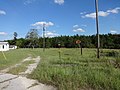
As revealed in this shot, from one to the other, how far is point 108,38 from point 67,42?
2247cm

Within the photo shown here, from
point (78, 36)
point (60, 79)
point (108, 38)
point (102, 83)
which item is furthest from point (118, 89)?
point (78, 36)

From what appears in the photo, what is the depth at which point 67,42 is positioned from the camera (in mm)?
133625

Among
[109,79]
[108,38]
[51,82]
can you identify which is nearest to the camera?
[109,79]

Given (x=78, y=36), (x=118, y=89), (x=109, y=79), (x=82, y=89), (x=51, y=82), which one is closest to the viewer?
(x=118, y=89)

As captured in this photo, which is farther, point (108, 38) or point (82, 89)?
point (108, 38)

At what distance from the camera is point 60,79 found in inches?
417

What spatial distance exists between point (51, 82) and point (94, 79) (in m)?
1.86

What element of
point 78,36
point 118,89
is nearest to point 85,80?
point 118,89

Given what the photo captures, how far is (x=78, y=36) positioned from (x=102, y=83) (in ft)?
444

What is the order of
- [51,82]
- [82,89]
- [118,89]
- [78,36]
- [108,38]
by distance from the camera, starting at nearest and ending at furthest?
[118,89], [82,89], [51,82], [108,38], [78,36]

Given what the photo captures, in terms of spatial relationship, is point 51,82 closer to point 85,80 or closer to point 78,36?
point 85,80

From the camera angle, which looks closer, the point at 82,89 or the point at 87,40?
the point at 82,89

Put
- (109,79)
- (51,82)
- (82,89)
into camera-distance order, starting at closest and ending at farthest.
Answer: (82,89) < (109,79) < (51,82)

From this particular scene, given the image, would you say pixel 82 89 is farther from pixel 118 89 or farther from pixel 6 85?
pixel 6 85
